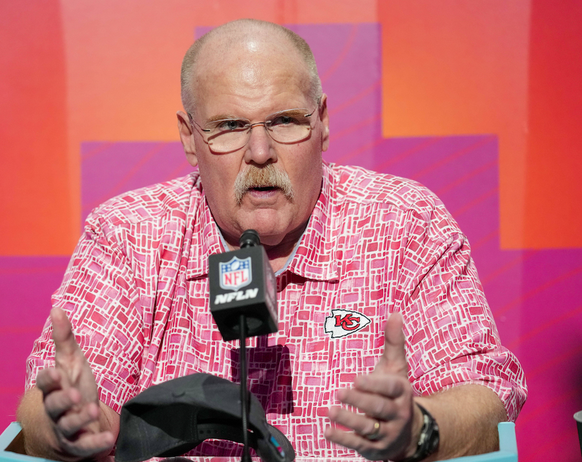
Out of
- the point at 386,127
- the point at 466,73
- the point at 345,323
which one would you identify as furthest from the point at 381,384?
the point at 466,73

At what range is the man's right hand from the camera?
1.18 metres

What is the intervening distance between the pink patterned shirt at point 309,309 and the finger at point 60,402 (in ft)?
1.58

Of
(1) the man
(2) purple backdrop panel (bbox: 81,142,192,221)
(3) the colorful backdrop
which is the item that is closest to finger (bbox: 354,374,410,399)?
(1) the man

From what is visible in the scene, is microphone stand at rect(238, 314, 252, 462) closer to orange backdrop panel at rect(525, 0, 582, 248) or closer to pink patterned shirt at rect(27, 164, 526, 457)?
pink patterned shirt at rect(27, 164, 526, 457)

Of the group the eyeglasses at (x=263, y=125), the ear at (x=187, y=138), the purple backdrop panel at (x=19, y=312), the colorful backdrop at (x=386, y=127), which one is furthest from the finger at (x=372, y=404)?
the purple backdrop panel at (x=19, y=312)

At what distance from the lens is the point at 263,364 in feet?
5.82

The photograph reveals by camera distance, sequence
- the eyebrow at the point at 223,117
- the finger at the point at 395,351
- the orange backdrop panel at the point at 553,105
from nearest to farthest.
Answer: the finger at the point at 395,351, the eyebrow at the point at 223,117, the orange backdrop panel at the point at 553,105

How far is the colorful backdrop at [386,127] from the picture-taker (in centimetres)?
264

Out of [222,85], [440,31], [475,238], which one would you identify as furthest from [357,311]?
[440,31]

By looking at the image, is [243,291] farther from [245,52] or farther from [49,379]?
[245,52]

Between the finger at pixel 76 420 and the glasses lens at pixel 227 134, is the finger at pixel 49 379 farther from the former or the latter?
the glasses lens at pixel 227 134

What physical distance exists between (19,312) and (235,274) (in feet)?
6.07

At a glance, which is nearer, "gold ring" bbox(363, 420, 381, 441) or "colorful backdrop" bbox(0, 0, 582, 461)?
"gold ring" bbox(363, 420, 381, 441)

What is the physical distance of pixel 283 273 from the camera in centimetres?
185
